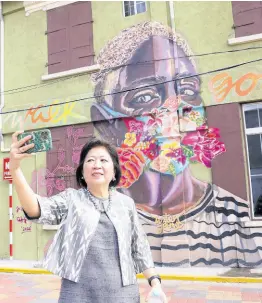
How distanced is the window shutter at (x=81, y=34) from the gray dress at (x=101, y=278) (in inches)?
256

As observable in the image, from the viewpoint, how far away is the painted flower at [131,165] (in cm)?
707

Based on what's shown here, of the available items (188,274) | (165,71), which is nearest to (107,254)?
(188,274)

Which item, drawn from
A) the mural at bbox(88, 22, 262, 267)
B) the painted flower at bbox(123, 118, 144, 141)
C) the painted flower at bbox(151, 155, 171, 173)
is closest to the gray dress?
the mural at bbox(88, 22, 262, 267)

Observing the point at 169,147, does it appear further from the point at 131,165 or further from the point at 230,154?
the point at 230,154

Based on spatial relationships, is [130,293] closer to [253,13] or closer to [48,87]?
[253,13]

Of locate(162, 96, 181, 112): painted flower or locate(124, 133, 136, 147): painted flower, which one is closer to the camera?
locate(162, 96, 181, 112): painted flower

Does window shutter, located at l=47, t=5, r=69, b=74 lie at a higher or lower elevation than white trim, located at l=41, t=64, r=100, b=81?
higher

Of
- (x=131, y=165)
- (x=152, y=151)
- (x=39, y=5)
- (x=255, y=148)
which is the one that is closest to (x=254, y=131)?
(x=255, y=148)

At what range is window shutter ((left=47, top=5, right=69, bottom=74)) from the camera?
7996 mm

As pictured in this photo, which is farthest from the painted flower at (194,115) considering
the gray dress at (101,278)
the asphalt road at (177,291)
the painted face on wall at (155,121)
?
the gray dress at (101,278)

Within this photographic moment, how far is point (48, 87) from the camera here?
8047mm

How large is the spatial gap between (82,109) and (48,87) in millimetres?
1209

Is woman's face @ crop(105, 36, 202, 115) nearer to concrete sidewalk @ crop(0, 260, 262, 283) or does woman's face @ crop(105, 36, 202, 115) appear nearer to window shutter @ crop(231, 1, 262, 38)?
window shutter @ crop(231, 1, 262, 38)

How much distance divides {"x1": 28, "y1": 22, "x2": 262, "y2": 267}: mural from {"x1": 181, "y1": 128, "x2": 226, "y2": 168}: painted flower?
20 millimetres
